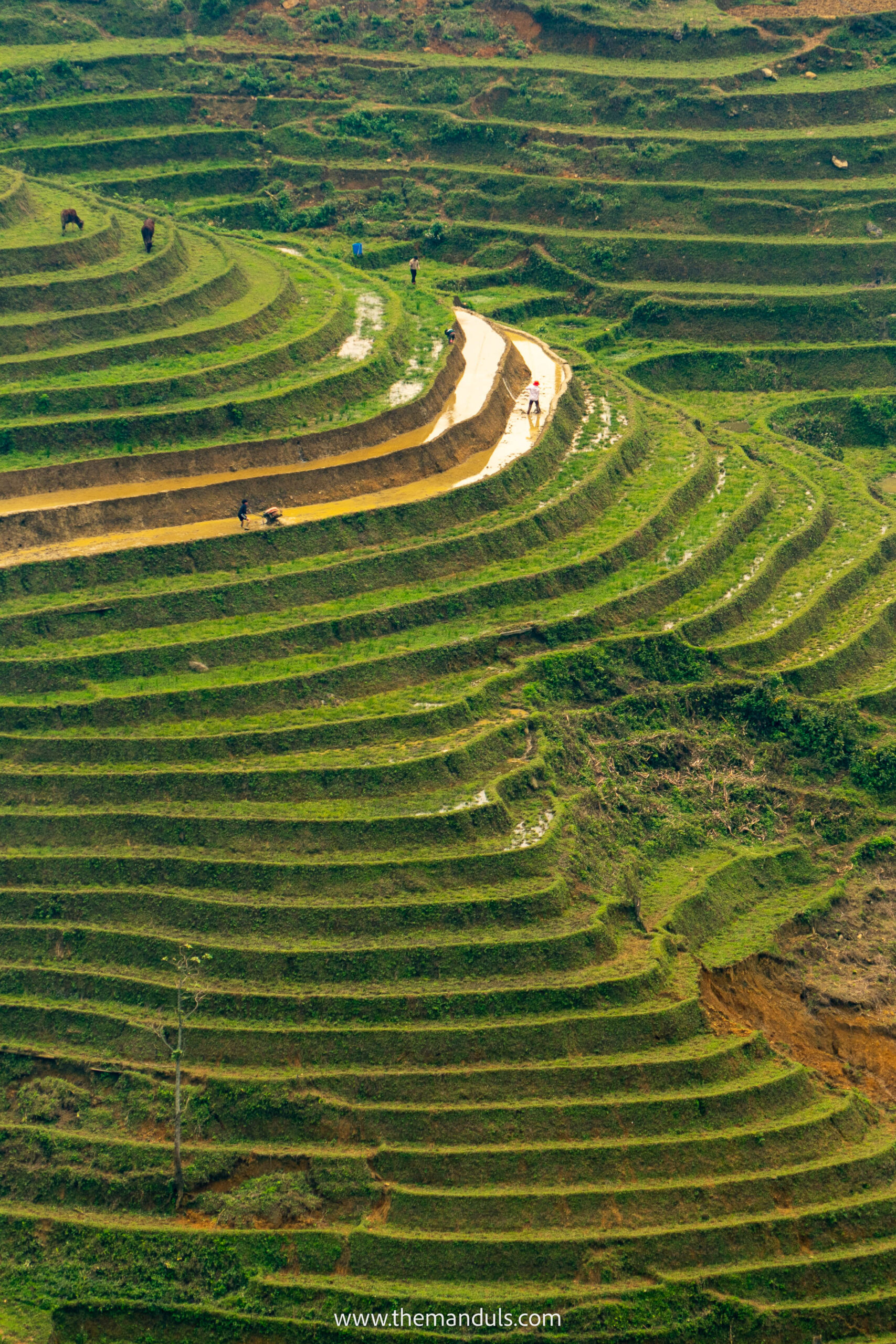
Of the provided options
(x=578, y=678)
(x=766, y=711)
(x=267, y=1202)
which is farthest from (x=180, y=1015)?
(x=766, y=711)

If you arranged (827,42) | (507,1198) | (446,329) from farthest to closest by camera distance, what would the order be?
(827,42) < (446,329) < (507,1198)

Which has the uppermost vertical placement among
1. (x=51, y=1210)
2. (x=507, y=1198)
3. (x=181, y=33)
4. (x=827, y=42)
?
(x=827, y=42)

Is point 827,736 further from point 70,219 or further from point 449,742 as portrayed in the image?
point 70,219

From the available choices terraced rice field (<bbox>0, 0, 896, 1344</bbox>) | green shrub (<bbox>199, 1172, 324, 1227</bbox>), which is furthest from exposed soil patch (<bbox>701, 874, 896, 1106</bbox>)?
green shrub (<bbox>199, 1172, 324, 1227</bbox>)

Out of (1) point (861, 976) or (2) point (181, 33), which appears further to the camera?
(2) point (181, 33)

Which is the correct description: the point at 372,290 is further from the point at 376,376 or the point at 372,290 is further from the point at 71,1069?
the point at 71,1069

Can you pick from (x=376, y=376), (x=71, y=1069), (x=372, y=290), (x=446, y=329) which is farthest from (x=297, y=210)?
(x=71, y=1069)

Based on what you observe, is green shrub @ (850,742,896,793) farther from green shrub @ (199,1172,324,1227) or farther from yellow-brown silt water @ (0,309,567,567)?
green shrub @ (199,1172,324,1227)
